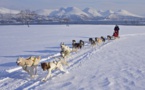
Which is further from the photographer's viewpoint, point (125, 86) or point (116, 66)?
point (116, 66)

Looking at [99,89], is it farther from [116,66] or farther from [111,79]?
[116,66]

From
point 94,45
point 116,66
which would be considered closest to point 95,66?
point 116,66

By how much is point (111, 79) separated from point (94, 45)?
7.55m

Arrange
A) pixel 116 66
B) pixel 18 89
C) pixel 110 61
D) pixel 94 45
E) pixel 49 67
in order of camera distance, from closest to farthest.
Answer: pixel 18 89, pixel 49 67, pixel 116 66, pixel 110 61, pixel 94 45

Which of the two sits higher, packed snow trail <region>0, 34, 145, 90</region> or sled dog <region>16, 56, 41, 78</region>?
sled dog <region>16, 56, 41, 78</region>

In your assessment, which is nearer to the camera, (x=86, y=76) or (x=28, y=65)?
(x=28, y=65)

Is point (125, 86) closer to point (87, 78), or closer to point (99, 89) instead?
point (99, 89)

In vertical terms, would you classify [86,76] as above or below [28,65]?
below

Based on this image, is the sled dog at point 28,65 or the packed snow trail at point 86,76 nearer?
the packed snow trail at point 86,76

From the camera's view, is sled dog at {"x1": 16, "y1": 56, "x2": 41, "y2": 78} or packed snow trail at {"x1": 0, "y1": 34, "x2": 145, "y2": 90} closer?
packed snow trail at {"x1": 0, "y1": 34, "x2": 145, "y2": 90}

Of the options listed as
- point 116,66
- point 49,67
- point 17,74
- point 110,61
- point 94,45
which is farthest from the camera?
point 94,45

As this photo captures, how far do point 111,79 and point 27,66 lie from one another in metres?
2.08

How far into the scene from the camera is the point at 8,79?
7.18m

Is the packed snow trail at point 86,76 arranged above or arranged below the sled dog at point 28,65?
below
